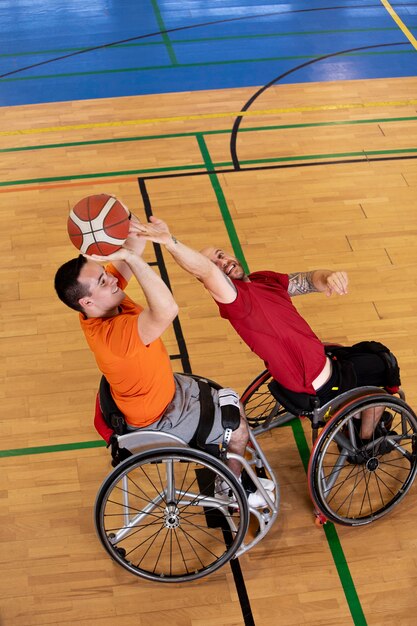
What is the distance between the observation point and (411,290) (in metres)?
5.09

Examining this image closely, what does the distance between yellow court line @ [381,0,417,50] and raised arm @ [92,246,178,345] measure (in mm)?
5774

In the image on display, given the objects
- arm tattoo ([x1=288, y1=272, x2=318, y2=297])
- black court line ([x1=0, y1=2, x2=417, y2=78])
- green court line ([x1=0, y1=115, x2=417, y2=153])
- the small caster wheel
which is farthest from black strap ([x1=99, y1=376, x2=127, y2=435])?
black court line ([x1=0, y1=2, x2=417, y2=78])

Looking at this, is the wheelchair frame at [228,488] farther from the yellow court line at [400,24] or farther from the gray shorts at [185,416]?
the yellow court line at [400,24]

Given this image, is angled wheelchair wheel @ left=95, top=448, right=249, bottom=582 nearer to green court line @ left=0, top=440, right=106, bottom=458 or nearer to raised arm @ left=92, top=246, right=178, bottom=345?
green court line @ left=0, top=440, right=106, bottom=458

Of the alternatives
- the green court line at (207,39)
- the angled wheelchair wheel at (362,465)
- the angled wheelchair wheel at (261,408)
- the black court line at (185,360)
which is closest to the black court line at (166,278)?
the black court line at (185,360)

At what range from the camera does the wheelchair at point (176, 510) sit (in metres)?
3.24

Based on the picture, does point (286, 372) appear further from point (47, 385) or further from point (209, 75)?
point (209, 75)

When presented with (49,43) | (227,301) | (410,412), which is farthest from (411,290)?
(49,43)

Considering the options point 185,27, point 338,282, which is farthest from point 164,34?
point 338,282

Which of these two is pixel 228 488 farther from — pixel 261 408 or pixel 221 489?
pixel 261 408

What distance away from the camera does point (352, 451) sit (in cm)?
366

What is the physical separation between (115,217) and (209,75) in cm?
454

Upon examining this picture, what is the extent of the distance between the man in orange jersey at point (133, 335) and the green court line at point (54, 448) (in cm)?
93

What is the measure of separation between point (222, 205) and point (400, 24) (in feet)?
12.4
